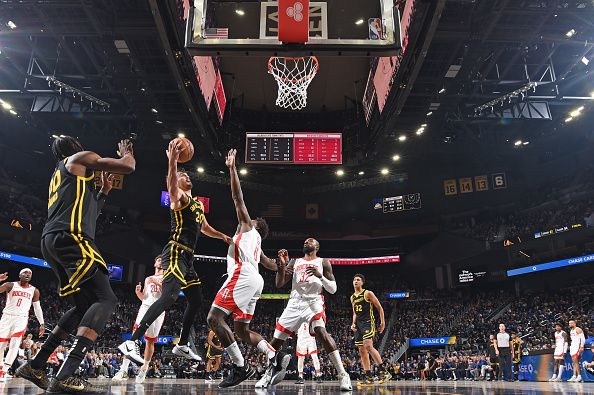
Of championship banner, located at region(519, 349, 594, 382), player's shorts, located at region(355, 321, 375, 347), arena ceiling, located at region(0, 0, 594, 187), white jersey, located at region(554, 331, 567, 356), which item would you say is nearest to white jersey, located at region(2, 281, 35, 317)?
player's shorts, located at region(355, 321, 375, 347)

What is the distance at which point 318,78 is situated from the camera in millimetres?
19672

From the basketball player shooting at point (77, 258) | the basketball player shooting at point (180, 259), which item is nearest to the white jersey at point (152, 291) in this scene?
the basketball player shooting at point (180, 259)

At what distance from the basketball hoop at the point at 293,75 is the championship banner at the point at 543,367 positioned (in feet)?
39.2

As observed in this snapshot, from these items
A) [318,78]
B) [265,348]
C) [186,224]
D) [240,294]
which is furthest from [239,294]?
[318,78]

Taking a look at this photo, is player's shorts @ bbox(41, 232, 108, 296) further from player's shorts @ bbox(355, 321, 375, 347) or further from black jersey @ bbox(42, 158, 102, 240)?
player's shorts @ bbox(355, 321, 375, 347)

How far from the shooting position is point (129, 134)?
19.9 metres

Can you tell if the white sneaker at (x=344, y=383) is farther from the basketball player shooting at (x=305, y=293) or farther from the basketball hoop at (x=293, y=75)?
the basketball hoop at (x=293, y=75)

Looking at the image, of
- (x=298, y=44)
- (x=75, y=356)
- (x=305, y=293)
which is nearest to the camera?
(x=75, y=356)

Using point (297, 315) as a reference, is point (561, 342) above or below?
below

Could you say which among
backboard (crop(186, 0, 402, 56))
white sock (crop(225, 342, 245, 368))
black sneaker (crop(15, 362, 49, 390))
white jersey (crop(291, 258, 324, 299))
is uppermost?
backboard (crop(186, 0, 402, 56))

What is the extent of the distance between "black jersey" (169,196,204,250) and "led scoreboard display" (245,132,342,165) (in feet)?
34.0

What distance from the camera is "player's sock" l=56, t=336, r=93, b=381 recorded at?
348cm

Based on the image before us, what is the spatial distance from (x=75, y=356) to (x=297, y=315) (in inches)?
126

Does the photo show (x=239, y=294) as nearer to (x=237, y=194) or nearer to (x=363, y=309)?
(x=237, y=194)
